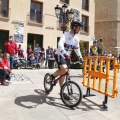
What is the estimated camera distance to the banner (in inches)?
824

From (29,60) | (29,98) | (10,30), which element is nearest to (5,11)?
(10,30)

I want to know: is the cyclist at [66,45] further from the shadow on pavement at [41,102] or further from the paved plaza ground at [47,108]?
the paved plaza ground at [47,108]

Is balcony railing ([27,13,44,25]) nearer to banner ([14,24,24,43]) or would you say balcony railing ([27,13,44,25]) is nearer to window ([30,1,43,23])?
window ([30,1,43,23])

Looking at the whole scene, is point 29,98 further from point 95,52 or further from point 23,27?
point 23,27

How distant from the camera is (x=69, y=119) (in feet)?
13.7

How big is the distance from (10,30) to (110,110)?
1713 centimetres

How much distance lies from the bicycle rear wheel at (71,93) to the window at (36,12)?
18333 mm

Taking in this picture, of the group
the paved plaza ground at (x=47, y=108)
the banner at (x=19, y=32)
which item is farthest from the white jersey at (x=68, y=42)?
the banner at (x=19, y=32)

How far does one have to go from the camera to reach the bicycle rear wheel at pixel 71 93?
493 centimetres

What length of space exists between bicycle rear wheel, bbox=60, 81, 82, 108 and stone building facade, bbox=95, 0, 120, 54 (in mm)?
29112

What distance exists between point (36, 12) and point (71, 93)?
1894cm

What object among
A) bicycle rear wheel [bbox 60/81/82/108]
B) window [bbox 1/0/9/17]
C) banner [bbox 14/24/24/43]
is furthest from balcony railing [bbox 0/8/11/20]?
bicycle rear wheel [bbox 60/81/82/108]

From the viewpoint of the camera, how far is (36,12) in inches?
908

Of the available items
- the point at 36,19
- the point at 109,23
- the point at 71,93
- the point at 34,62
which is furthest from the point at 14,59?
the point at 109,23
